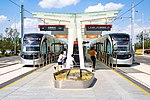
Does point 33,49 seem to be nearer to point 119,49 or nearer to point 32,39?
point 32,39

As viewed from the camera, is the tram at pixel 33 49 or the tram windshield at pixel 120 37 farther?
the tram windshield at pixel 120 37

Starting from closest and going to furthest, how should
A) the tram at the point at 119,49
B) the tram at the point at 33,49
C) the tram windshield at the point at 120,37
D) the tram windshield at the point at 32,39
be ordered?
the tram at the point at 33,49 < the tram at the point at 119,49 < the tram windshield at the point at 32,39 < the tram windshield at the point at 120,37

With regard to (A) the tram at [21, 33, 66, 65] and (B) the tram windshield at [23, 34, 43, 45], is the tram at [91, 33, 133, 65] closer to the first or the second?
(A) the tram at [21, 33, 66, 65]

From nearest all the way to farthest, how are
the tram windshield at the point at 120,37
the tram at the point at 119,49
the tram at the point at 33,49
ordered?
the tram at the point at 33,49, the tram at the point at 119,49, the tram windshield at the point at 120,37

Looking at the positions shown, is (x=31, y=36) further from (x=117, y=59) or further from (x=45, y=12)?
(x=117, y=59)

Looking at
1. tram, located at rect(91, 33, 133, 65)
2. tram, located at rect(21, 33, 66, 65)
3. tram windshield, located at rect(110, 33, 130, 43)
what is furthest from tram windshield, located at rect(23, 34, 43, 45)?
tram windshield, located at rect(110, 33, 130, 43)

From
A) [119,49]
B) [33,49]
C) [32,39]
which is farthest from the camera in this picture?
[32,39]

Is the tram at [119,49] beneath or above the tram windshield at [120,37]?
beneath

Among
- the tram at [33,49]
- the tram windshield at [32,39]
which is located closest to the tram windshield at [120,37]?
the tram at [33,49]

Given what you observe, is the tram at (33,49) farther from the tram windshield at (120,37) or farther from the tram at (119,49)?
the tram windshield at (120,37)

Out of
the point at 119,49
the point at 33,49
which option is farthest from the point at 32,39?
the point at 119,49

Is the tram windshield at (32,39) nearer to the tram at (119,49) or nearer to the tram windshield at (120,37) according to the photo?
the tram at (119,49)

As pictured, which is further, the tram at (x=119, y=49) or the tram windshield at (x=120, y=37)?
the tram windshield at (x=120, y=37)

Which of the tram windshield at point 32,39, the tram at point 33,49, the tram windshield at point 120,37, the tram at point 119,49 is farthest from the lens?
the tram windshield at point 120,37
